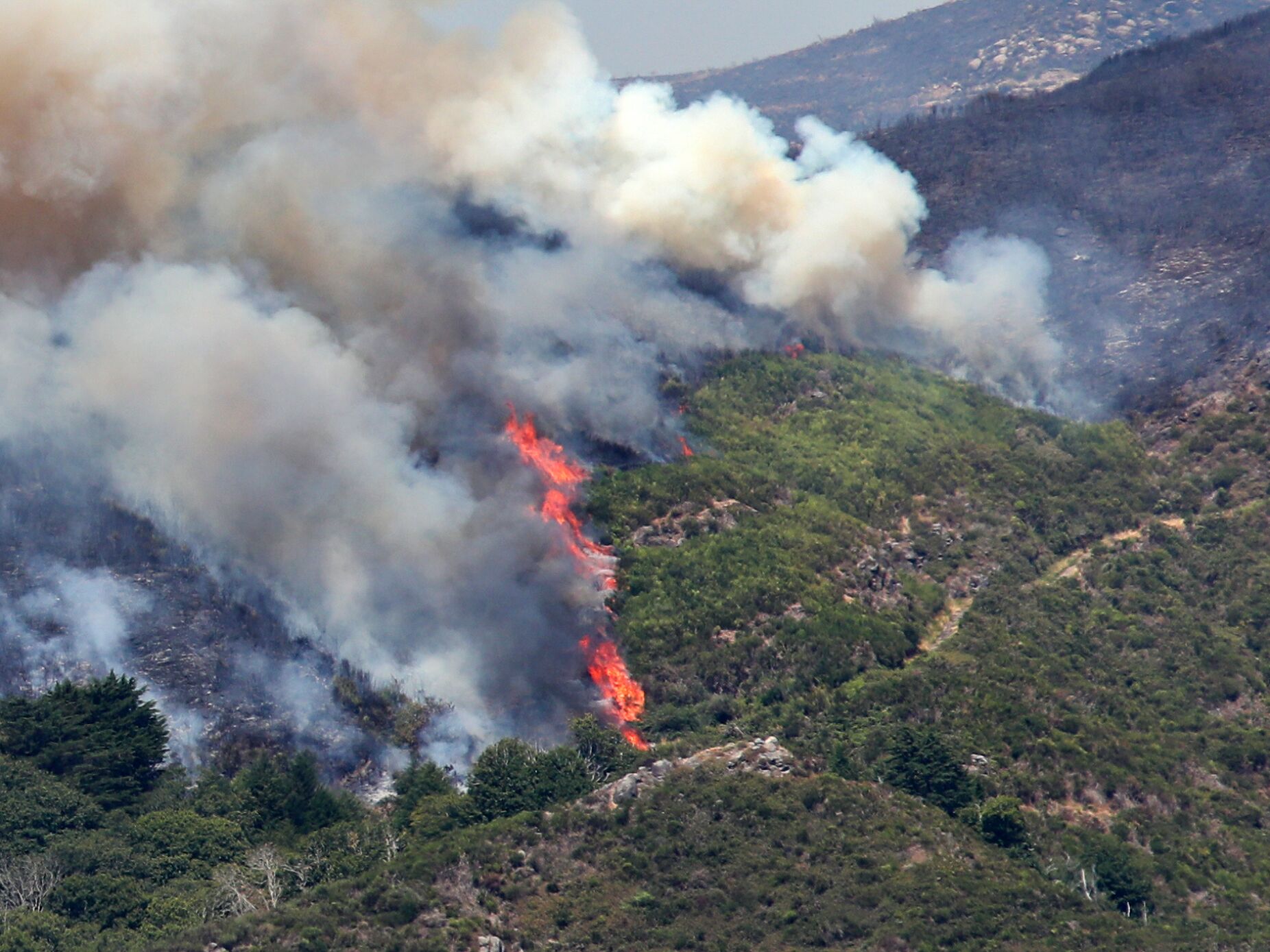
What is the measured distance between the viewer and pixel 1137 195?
156 m

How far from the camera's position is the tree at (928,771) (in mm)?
96688

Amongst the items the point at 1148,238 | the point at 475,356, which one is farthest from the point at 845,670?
the point at 1148,238

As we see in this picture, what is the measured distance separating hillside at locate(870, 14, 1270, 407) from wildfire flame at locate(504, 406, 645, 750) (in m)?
34.7

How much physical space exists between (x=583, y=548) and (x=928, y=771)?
23769 mm

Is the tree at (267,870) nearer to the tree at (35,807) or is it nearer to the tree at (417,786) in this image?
the tree at (417,786)

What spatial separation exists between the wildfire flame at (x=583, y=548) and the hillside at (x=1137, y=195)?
34732 mm

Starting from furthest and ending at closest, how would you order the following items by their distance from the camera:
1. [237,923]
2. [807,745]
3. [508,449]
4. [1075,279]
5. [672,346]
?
[1075,279], [672,346], [508,449], [807,745], [237,923]

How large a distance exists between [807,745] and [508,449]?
82.4 ft

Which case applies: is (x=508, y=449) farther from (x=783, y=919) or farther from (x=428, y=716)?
(x=783, y=919)

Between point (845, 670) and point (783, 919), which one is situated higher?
point (845, 670)

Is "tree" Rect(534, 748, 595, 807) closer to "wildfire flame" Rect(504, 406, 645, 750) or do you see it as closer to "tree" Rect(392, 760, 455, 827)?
"wildfire flame" Rect(504, 406, 645, 750)

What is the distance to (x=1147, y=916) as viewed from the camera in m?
90.9

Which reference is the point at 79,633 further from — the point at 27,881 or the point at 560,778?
the point at 560,778

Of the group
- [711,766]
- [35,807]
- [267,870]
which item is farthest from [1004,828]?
[35,807]
